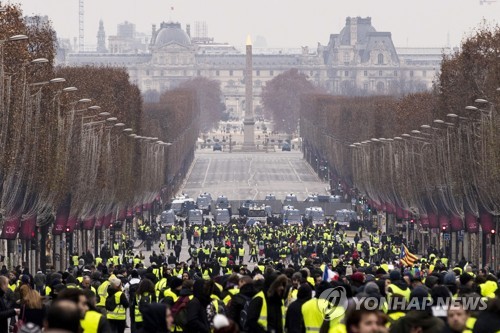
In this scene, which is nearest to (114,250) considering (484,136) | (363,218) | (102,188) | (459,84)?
(102,188)

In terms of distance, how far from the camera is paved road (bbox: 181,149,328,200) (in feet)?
469

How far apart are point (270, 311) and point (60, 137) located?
40.3 m

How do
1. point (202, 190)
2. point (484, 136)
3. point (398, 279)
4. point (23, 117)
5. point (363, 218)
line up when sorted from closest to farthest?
point (398, 279) → point (23, 117) → point (484, 136) → point (363, 218) → point (202, 190)

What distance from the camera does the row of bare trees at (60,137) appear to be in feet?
178

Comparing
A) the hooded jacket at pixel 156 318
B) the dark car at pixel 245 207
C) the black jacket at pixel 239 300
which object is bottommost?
the dark car at pixel 245 207

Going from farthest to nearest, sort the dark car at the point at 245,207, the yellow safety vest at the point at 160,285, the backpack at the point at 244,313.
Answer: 1. the dark car at the point at 245,207
2. the yellow safety vest at the point at 160,285
3. the backpack at the point at 244,313

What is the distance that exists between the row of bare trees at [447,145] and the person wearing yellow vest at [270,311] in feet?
114

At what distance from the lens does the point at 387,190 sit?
318ft

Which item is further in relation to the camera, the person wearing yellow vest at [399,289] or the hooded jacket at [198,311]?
the person wearing yellow vest at [399,289]

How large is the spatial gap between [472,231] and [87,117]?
16.3 m

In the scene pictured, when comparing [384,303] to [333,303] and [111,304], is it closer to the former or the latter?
[333,303]

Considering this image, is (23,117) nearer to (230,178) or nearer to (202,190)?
(202,190)

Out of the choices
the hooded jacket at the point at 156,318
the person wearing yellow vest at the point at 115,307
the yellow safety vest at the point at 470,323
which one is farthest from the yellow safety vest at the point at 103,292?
the yellow safety vest at the point at 470,323

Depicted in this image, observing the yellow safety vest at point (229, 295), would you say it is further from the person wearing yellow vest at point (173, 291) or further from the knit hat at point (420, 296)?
the knit hat at point (420, 296)
